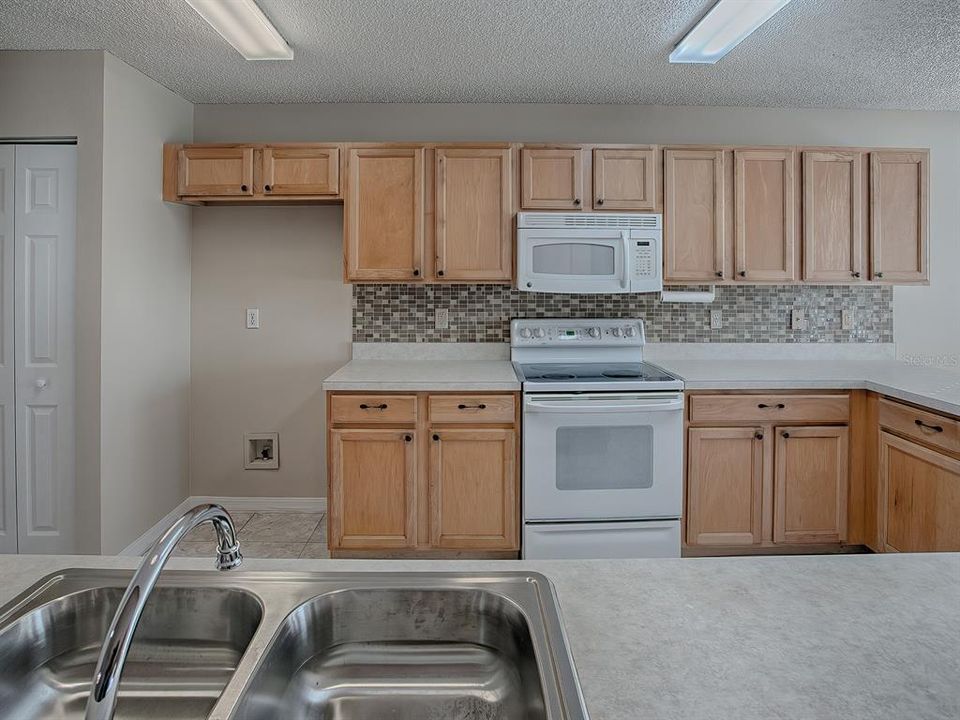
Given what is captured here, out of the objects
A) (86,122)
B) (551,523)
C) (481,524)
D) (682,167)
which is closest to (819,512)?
(551,523)

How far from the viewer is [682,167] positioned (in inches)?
130

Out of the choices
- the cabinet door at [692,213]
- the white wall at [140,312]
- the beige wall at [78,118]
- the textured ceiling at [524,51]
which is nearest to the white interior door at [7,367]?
the beige wall at [78,118]

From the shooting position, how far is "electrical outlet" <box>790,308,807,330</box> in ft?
12.0

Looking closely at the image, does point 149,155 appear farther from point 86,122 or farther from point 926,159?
point 926,159

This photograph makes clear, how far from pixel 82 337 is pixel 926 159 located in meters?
4.30

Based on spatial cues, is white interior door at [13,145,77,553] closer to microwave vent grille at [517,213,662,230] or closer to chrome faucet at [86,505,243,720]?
microwave vent grille at [517,213,662,230]

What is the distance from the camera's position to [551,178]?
328 centimetres

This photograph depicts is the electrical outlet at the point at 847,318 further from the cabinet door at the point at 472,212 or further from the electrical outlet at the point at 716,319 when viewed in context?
the cabinet door at the point at 472,212

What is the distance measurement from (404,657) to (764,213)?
10.3ft

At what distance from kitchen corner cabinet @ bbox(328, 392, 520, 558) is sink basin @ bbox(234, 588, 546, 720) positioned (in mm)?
2017

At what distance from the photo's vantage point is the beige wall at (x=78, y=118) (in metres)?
2.84

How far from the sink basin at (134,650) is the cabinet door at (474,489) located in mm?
2040

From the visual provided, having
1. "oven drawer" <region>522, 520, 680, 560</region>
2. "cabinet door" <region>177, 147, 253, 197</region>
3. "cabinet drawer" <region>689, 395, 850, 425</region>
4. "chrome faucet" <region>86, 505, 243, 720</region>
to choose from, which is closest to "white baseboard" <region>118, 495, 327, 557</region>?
"oven drawer" <region>522, 520, 680, 560</region>

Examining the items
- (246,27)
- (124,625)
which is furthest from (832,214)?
(124,625)
